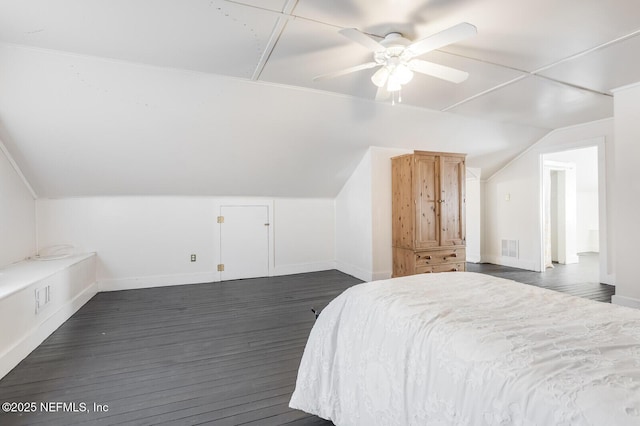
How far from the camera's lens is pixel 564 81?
335cm

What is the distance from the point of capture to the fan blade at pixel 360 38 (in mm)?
1918

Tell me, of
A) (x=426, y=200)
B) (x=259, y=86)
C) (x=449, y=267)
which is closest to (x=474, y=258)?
(x=449, y=267)

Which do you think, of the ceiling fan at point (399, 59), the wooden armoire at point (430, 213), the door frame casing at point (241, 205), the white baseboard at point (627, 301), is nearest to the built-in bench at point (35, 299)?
the door frame casing at point (241, 205)

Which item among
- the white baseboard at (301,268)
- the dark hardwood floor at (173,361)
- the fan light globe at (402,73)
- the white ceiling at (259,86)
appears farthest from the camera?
the white baseboard at (301,268)

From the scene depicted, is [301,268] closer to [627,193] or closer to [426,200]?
[426,200]

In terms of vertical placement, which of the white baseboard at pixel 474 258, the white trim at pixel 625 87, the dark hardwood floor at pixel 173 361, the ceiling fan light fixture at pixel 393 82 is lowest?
the dark hardwood floor at pixel 173 361

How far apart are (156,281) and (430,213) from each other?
13.8 ft

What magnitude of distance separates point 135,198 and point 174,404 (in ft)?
11.7

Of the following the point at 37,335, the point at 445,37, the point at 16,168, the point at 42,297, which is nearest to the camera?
the point at 445,37

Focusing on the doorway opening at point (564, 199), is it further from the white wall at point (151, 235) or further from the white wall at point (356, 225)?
the white wall at point (151, 235)

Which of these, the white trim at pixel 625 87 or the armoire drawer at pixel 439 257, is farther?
the armoire drawer at pixel 439 257

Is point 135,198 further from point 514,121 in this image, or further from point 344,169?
point 514,121

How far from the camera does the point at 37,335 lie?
8.71 ft

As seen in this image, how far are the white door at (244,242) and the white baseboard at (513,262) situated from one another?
4.74 metres
